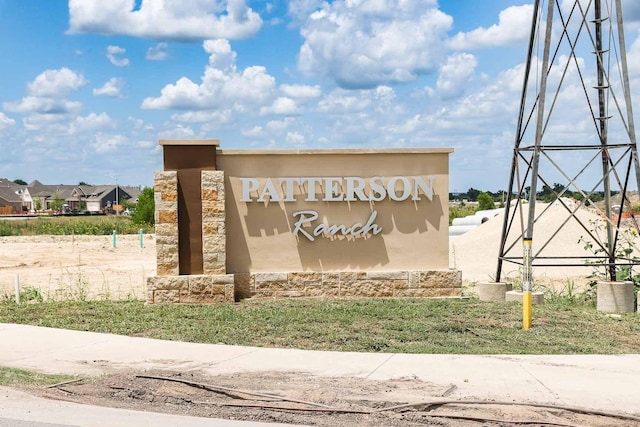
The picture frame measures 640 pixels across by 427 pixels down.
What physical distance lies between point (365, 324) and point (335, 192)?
14.6 ft

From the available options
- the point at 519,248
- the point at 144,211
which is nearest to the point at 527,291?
the point at 519,248

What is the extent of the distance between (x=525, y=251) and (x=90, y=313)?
26.9 feet

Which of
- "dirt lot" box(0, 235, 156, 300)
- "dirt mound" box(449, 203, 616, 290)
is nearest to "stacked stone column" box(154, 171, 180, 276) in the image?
"dirt lot" box(0, 235, 156, 300)

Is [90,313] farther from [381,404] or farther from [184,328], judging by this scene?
[381,404]

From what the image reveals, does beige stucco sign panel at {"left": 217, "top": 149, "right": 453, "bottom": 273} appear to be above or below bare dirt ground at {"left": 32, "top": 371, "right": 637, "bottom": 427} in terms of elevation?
above

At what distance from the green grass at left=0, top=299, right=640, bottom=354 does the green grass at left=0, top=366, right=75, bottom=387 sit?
9.45ft

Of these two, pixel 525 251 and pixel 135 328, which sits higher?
pixel 525 251

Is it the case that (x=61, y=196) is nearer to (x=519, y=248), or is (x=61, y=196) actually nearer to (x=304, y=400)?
(x=519, y=248)

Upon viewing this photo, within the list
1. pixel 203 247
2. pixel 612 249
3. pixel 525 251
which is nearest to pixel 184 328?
pixel 203 247

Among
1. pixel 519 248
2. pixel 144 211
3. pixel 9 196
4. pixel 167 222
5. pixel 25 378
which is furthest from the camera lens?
pixel 9 196

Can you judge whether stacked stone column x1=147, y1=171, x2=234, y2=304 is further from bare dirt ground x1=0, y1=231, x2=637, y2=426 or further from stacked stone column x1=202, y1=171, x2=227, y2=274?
bare dirt ground x1=0, y1=231, x2=637, y2=426

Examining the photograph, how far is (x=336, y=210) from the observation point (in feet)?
57.3

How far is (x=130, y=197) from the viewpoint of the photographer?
480ft

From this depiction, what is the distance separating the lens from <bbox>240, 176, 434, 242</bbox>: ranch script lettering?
17.3 meters
